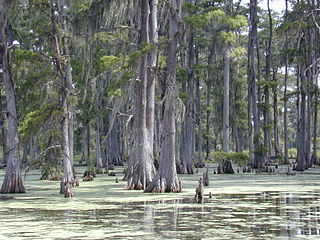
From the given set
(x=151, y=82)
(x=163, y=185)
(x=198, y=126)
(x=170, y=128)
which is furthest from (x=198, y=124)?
(x=163, y=185)

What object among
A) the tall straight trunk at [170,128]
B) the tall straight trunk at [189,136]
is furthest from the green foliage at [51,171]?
the tall straight trunk at [170,128]

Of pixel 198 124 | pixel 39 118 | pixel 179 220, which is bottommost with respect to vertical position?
pixel 179 220

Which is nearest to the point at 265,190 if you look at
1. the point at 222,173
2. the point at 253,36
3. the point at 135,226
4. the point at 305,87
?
Answer: the point at 135,226

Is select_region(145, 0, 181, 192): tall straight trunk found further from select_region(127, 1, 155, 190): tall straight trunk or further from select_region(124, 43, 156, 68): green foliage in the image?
select_region(124, 43, 156, 68): green foliage

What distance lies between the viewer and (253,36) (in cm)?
2970

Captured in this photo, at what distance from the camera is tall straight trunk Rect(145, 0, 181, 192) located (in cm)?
1491

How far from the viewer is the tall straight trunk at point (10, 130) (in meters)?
15.7

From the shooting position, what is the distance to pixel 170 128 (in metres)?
15.5

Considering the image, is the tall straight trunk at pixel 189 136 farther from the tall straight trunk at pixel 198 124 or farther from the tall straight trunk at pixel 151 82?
the tall straight trunk at pixel 151 82

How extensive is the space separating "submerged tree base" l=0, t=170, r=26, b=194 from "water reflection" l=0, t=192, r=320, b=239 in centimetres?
419

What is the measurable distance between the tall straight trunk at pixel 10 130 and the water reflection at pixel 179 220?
426 cm

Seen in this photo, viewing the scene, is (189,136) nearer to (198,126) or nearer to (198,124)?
(198,126)

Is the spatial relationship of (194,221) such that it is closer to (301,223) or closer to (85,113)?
(301,223)

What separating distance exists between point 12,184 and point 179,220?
7684 mm
